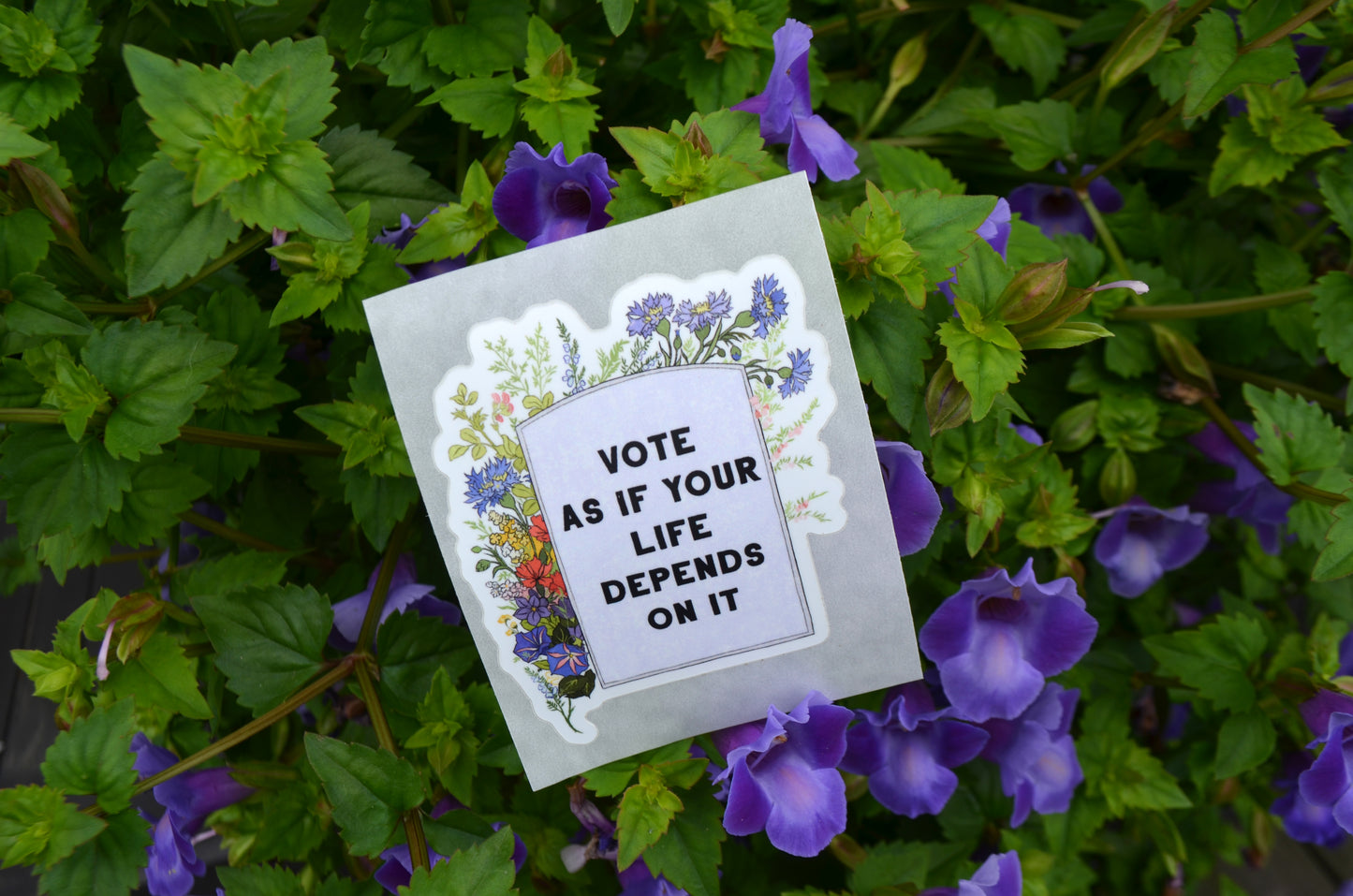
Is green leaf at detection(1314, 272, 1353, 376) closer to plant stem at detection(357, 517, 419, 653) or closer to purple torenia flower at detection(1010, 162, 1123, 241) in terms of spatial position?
purple torenia flower at detection(1010, 162, 1123, 241)

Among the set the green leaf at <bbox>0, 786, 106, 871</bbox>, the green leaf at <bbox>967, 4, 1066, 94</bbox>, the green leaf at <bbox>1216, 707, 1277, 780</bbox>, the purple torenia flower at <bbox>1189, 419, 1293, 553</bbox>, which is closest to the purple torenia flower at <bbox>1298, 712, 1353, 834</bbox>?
the green leaf at <bbox>1216, 707, 1277, 780</bbox>

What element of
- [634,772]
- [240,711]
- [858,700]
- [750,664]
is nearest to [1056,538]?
[858,700]

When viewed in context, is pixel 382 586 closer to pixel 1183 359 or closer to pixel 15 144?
pixel 15 144

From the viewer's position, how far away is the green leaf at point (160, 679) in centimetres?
87

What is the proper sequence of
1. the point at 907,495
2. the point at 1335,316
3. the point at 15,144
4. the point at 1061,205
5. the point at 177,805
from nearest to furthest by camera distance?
the point at 15,144 → the point at 907,495 → the point at 177,805 → the point at 1335,316 → the point at 1061,205

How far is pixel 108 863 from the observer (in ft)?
2.81

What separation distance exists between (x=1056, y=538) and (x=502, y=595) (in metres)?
0.62

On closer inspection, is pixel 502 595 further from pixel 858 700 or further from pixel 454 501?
pixel 858 700

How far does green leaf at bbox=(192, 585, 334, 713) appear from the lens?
0.90m

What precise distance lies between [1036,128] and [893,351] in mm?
603

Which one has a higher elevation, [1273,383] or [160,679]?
[160,679]

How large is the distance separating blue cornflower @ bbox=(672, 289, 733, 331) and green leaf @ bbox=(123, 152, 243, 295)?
0.40 metres

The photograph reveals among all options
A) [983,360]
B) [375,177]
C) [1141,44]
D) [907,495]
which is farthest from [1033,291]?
[375,177]

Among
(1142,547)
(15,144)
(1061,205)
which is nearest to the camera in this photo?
(15,144)
